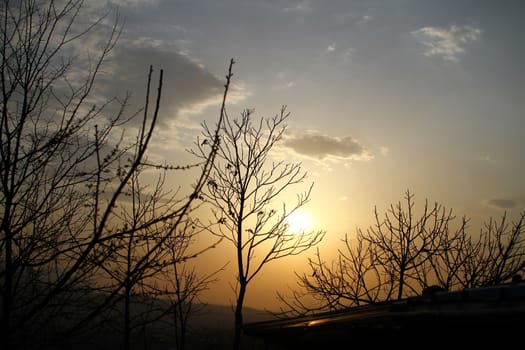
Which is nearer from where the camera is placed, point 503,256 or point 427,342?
point 427,342

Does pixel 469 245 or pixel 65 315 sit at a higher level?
pixel 469 245

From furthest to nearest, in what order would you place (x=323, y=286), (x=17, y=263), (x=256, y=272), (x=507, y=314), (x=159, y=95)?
(x=323, y=286), (x=256, y=272), (x=17, y=263), (x=159, y=95), (x=507, y=314)

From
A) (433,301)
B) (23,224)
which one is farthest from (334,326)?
(23,224)

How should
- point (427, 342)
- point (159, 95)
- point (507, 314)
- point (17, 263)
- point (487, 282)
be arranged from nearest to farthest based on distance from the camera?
point (507, 314), point (159, 95), point (427, 342), point (17, 263), point (487, 282)

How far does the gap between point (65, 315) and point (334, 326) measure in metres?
2.65

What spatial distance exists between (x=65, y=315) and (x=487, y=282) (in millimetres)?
13484

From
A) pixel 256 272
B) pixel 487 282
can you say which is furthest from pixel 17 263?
pixel 487 282

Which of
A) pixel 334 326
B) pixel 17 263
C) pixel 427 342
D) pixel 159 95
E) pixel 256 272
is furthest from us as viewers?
pixel 256 272

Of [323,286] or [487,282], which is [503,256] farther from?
[323,286]

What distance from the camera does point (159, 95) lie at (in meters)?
2.80

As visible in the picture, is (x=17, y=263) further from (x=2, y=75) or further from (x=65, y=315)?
(x=2, y=75)

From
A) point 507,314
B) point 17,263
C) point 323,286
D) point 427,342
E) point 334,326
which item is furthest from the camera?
point 323,286

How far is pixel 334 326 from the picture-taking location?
12.9 ft

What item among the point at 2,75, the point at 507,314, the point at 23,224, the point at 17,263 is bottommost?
the point at 507,314
